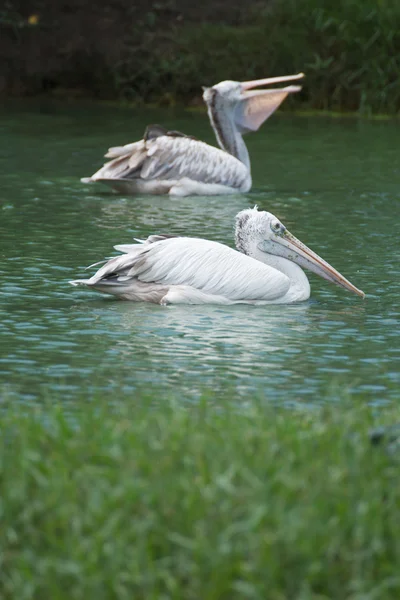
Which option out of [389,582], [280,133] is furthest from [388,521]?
[280,133]

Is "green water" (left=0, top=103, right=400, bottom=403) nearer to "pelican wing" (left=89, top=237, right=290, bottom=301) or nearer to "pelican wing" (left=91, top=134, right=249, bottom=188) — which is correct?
"pelican wing" (left=89, top=237, right=290, bottom=301)

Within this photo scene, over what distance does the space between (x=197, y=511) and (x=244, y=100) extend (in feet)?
33.8

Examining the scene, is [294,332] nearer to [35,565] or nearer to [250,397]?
[250,397]

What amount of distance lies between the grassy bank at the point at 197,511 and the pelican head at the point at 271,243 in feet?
12.0

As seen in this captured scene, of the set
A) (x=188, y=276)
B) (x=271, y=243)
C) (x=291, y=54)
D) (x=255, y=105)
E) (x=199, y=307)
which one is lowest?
(x=199, y=307)

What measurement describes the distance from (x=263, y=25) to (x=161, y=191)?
27.4 feet

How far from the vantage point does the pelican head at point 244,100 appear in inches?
539

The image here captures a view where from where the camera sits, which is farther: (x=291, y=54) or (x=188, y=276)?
(x=291, y=54)

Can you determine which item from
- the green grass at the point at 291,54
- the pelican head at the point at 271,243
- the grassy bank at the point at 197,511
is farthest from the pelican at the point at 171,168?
the grassy bank at the point at 197,511

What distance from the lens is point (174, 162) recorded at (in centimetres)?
1299

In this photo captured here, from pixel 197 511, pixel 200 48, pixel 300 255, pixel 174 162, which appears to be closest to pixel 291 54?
pixel 200 48

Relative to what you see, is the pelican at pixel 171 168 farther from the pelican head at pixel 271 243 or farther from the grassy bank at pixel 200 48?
the grassy bank at pixel 200 48

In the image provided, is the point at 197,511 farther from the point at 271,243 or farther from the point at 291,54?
the point at 291,54

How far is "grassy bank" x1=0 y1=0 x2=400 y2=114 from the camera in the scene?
63.9 feet
